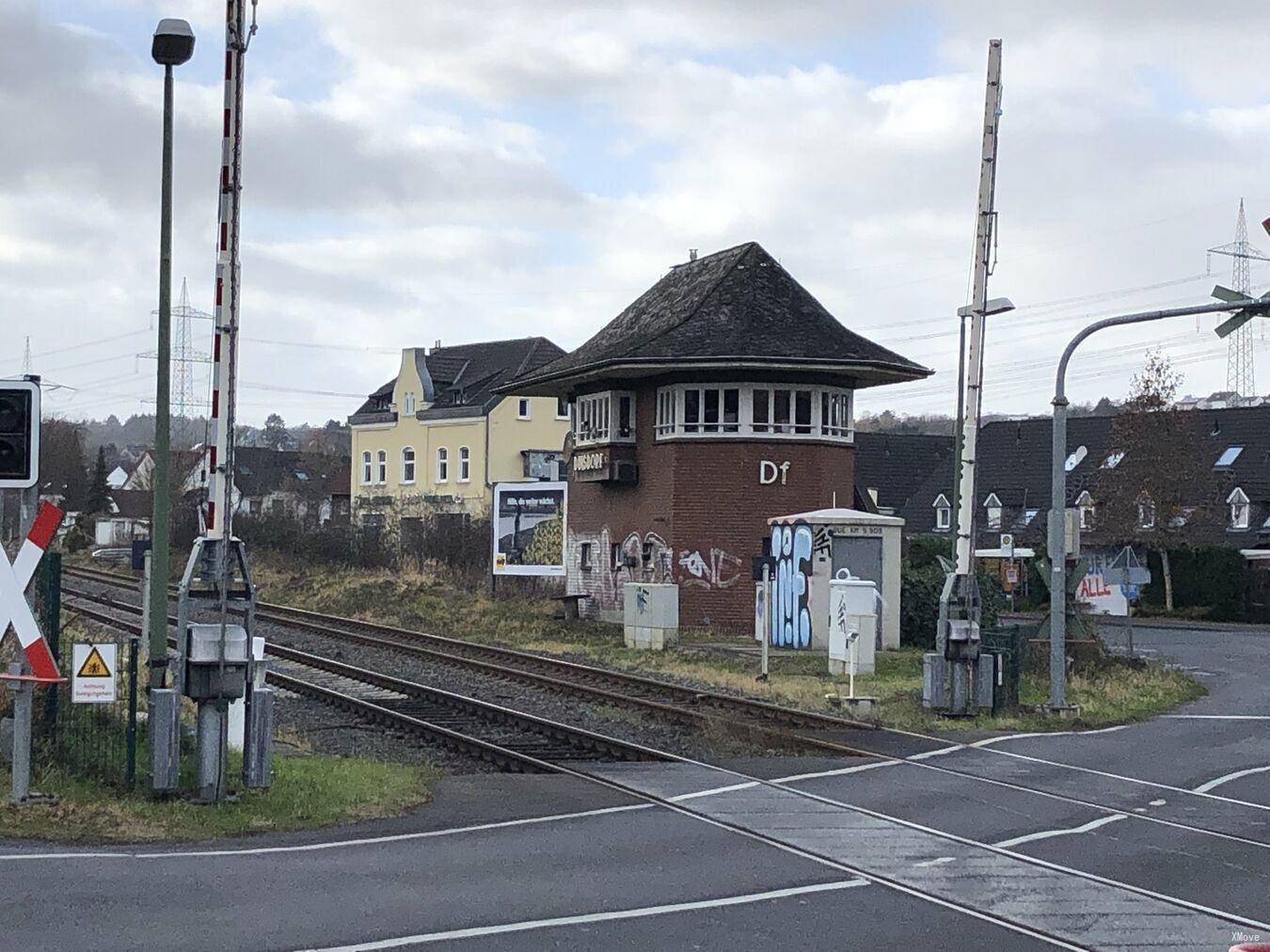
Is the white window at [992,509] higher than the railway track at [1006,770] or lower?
higher

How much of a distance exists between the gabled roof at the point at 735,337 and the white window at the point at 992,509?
3425 cm

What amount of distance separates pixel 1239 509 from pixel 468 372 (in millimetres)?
34749

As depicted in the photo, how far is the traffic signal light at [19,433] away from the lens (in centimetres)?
1134

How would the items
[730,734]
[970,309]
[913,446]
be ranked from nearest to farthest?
[730,734] → [970,309] → [913,446]

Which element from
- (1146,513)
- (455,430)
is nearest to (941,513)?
(1146,513)

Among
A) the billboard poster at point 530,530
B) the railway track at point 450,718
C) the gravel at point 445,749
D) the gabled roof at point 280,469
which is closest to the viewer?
the railway track at point 450,718

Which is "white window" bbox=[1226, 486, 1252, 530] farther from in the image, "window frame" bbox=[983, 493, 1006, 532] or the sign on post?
the sign on post

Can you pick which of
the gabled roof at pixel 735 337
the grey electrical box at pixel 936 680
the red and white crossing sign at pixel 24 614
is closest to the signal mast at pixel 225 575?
the red and white crossing sign at pixel 24 614

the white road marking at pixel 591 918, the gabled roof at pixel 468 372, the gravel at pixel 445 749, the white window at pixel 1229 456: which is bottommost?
the gravel at pixel 445 749

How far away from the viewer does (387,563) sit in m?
50.4

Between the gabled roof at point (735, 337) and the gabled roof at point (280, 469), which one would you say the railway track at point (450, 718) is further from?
the gabled roof at point (280, 469)

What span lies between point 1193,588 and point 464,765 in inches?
1791

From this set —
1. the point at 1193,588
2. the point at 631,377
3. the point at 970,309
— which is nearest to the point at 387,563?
the point at 631,377

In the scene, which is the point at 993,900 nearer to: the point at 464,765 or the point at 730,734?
the point at 464,765
